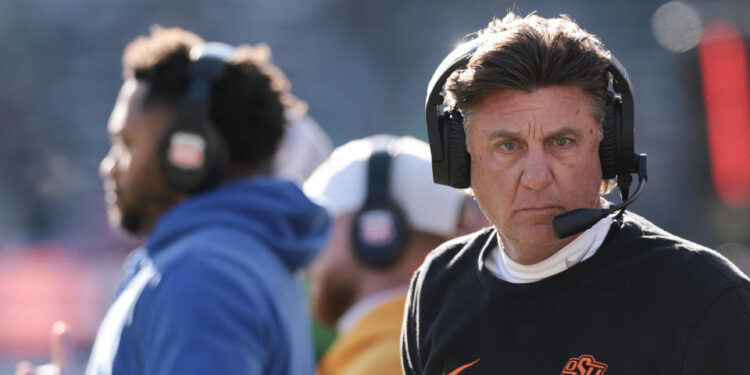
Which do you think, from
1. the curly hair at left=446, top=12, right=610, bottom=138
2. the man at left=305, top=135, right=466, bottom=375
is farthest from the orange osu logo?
the man at left=305, top=135, right=466, bottom=375

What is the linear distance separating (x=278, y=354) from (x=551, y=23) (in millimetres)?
1016

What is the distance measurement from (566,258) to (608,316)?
13 centimetres

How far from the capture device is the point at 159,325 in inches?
75.9

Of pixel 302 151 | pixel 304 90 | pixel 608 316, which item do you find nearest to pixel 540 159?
pixel 608 316

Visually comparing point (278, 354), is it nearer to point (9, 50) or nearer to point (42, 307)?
point (42, 307)

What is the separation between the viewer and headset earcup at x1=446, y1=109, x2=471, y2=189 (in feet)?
5.47

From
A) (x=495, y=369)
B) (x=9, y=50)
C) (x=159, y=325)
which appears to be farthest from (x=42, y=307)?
(x=495, y=369)

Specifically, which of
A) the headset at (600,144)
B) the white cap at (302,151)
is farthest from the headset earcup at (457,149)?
the white cap at (302,151)

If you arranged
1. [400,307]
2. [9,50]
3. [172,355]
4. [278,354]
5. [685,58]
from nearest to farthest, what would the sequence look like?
1. [172,355]
2. [278,354]
3. [400,307]
4. [685,58]
5. [9,50]

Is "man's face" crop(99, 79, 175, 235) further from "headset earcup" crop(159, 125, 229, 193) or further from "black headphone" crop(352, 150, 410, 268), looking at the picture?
"black headphone" crop(352, 150, 410, 268)

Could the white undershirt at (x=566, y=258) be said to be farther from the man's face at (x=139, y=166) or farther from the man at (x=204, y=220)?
the man's face at (x=139, y=166)

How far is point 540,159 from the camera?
4.97 feet

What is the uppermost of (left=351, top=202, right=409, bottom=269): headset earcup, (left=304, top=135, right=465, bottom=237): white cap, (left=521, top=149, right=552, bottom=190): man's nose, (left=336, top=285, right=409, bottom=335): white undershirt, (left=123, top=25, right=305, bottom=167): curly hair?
(left=123, top=25, right=305, bottom=167): curly hair

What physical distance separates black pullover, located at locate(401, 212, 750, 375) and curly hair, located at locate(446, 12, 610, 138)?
26 centimetres
